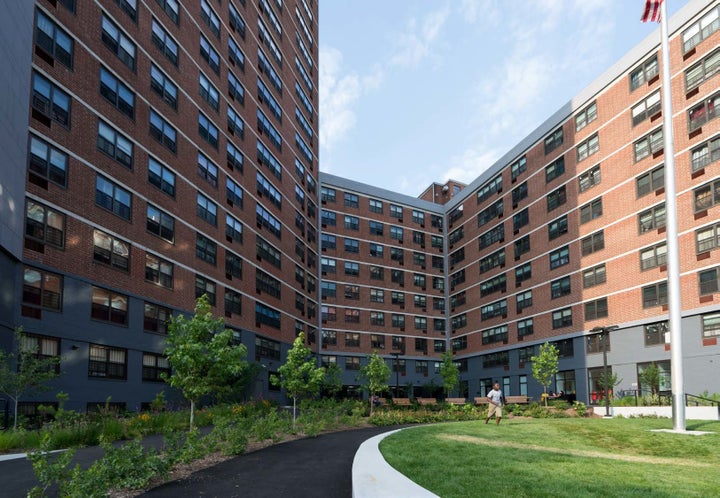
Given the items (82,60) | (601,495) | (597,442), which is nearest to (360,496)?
(601,495)

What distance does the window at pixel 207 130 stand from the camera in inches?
1444

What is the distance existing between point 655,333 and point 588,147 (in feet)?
Result: 55.4

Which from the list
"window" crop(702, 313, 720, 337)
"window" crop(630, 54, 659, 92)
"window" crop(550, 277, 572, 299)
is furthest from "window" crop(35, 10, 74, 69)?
"window" crop(550, 277, 572, 299)

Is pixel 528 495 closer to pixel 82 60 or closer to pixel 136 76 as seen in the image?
pixel 82 60

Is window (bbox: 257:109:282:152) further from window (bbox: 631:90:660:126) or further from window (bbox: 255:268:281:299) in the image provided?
window (bbox: 631:90:660:126)

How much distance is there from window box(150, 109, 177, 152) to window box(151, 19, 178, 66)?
4179 millimetres

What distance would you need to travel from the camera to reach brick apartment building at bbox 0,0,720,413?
2412 cm

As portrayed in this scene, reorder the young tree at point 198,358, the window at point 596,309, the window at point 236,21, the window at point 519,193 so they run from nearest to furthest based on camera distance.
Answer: the young tree at point 198,358
the window at point 236,21
the window at point 596,309
the window at point 519,193

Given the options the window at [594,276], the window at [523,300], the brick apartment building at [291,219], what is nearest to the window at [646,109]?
the brick apartment building at [291,219]

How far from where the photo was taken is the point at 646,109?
136ft

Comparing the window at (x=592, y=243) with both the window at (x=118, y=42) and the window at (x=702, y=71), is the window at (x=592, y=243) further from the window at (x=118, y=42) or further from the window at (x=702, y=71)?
the window at (x=118, y=42)

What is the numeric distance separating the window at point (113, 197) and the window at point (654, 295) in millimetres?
34546

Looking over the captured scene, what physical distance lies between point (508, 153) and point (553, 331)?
66.1 ft

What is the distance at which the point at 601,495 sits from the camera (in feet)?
27.2
